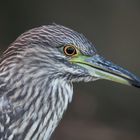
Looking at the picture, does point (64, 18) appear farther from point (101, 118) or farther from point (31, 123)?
point (31, 123)

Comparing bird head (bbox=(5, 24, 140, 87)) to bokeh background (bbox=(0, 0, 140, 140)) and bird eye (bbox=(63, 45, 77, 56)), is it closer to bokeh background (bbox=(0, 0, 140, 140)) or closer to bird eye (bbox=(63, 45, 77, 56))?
bird eye (bbox=(63, 45, 77, 56))

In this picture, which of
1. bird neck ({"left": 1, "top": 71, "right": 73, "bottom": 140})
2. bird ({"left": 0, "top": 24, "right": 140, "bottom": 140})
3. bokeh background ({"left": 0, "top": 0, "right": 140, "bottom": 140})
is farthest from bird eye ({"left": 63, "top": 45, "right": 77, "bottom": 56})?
bokeh background ({"left": 0, "top": 0, "right": 140, "bottom": 140})

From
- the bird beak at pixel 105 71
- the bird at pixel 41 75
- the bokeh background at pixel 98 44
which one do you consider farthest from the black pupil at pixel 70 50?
the bokeh background at pixel 98 44

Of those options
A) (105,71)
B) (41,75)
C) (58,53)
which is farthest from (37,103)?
(105,71)

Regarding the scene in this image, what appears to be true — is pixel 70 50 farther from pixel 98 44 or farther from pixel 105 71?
pixel 98 44

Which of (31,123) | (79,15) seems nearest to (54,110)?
(31,123)

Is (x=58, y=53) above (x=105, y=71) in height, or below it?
above
